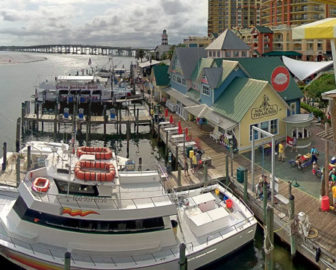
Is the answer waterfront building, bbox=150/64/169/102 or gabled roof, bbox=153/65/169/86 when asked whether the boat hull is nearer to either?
waterfront building, bbox=150/64/169/102

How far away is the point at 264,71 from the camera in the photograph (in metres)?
39.2

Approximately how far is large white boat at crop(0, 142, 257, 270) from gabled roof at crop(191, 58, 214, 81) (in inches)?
988

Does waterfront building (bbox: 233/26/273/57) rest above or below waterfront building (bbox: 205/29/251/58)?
above

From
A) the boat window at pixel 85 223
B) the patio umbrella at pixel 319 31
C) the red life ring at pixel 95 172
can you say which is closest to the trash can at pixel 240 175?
the boat window at pixel 85 223

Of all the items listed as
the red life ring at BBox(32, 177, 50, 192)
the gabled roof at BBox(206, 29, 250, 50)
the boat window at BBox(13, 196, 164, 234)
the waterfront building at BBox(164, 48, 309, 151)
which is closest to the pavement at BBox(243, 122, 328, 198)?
the waterfront building at BBox(164, 48, 309, 151)

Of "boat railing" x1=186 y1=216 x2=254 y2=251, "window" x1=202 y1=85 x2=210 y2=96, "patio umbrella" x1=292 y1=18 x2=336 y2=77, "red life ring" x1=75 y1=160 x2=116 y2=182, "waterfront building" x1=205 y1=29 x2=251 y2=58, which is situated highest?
"waterfront building" x1=205 y1=29 x2=251 y2=58

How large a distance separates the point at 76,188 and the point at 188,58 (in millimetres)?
34448

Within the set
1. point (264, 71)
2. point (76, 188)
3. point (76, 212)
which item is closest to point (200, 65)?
point (264, 71)

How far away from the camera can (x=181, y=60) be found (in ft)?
159

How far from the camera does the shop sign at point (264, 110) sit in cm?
3178

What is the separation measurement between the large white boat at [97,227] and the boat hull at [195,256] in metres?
0.05

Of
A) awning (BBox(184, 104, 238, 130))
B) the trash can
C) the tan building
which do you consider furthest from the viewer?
the tan building

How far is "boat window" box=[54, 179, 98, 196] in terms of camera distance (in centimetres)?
1778

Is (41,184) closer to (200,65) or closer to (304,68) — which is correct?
(200,65)
